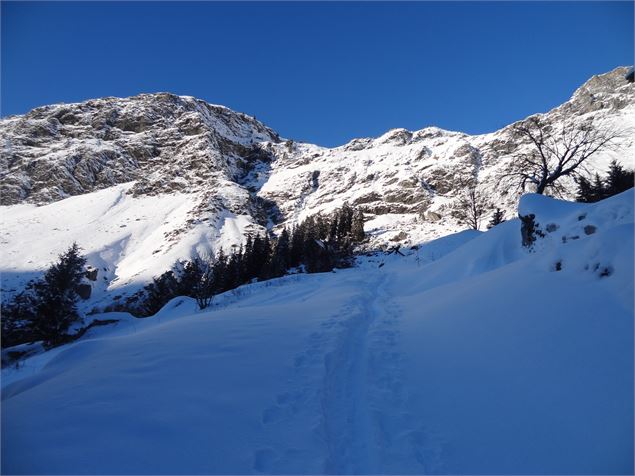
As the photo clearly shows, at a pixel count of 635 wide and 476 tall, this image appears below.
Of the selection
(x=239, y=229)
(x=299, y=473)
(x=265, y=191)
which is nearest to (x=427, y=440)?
(x=299, y=473)

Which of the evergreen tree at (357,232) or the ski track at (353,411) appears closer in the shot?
the ski track at (353,411)

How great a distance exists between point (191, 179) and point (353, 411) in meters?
126

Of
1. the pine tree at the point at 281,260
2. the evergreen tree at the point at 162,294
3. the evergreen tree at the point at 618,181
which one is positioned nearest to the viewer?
the evergreen tree at the point at 618,181

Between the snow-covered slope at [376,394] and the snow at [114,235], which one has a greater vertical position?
the snow at [114,235]

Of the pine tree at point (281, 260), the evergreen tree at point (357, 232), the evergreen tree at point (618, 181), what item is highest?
the evergreen tree at point (357, 232)

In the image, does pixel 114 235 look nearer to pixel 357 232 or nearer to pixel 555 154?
pixel 357 232

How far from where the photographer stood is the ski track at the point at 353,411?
10.4ft

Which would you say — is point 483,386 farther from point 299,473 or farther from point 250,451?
point 250,451

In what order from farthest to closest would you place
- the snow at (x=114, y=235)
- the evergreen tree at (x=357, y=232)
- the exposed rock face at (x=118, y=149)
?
the exposed rock face at (x=118, y=149)
the evergreen tree at (x=357, y=232)
the snow at (x=114, y=235)

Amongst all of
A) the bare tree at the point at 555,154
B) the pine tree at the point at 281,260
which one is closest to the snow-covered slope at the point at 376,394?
the bare tree at the point at 555,154

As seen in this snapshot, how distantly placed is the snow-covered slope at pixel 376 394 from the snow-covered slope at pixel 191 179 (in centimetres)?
5665

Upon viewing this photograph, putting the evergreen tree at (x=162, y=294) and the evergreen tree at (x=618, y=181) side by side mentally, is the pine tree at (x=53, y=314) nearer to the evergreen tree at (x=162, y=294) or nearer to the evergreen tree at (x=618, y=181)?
the evergreen tree at (x=162, y=294)

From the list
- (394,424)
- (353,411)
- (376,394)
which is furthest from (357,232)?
(394,424)

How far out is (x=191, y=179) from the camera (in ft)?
384
